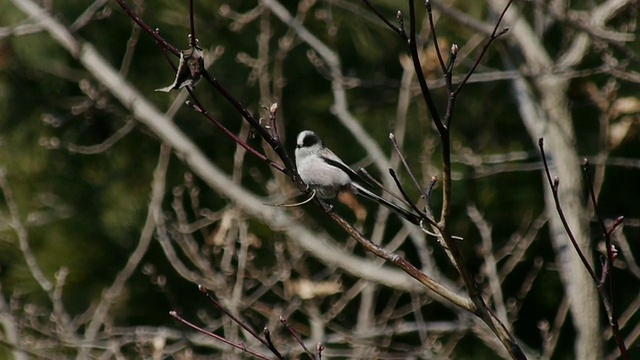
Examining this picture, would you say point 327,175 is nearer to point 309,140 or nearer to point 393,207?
point 309,140

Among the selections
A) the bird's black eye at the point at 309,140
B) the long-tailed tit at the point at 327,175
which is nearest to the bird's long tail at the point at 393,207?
the long-tailed tit at the point at 327,175

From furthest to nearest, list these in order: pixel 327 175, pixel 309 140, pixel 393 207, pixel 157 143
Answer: pixel 157 143, pixel 309 140, pixel 327 175, pixel 393 207

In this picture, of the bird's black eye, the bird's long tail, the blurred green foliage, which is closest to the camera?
the bird's long tail

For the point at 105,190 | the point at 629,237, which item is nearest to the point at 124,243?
the point at 105,190

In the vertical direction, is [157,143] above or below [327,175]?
above

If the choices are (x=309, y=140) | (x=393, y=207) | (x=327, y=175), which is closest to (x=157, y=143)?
(x=309, y=140)

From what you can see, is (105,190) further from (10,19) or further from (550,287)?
(550,287)

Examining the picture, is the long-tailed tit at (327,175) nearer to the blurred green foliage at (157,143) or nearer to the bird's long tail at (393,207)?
the bird's long tail at (393,207)

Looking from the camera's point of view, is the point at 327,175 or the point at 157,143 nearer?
the point at 327,175

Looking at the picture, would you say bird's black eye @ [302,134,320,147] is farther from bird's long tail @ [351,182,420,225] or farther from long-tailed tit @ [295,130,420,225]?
bird's long tail @ [351,182,420,225]

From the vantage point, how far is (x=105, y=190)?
653 cm

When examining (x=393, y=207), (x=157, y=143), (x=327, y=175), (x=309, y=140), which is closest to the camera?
(x=393, y=207)

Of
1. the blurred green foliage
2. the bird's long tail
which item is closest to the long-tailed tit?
the bird's long tail

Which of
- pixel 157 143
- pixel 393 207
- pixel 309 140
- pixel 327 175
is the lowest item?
pixel 393 207
